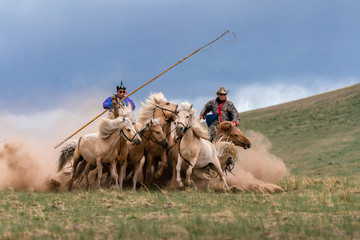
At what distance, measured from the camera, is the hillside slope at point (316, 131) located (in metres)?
29.3

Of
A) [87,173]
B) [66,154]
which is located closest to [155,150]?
[87,173]

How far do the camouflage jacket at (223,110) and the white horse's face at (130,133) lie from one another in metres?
3.17

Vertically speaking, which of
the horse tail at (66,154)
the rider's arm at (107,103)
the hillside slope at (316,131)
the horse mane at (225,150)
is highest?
the hillside slope at (316,131)

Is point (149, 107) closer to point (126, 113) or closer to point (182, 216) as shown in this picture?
point (126, 113)

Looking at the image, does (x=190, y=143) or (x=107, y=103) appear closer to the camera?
Answer: (x=190, y=143)

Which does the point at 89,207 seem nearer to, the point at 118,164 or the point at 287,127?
the point at 118,164

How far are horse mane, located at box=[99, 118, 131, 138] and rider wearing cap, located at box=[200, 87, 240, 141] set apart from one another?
3083mm

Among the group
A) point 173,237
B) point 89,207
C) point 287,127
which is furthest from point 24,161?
point 287,127

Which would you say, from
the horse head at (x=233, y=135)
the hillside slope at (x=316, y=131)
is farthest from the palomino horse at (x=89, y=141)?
the hillside slope at (x=316, y=131)

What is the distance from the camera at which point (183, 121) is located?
1145 centimetres

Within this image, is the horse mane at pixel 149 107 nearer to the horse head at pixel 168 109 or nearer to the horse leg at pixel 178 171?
the horse head at pixel 168 109

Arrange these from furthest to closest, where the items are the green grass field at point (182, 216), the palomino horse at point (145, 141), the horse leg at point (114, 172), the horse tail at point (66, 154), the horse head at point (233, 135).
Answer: the horse tail at point (66, 154)
the horse head at point (233, 135)
the palomino horse at point (145, 141)
the horse leg at point (114, 172)
the green grass field at point (182, 216)

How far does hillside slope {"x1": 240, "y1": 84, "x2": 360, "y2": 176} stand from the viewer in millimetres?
29344

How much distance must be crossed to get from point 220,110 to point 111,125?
12.0 ft
